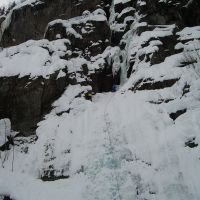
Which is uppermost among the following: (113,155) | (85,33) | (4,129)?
(85,33)

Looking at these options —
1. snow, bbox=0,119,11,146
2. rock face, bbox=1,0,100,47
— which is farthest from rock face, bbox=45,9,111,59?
snow, bbox=0,119,11,146

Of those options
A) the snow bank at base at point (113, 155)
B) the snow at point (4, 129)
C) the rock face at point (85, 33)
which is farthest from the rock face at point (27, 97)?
the rock face at point (85, 33)

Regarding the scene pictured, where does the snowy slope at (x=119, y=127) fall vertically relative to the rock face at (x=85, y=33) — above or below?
below

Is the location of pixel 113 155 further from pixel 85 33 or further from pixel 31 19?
pixel 31 19

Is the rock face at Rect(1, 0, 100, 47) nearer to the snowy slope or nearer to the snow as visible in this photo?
the snowy slope

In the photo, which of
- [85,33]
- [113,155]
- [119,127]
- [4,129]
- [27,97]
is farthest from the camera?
[85,33]

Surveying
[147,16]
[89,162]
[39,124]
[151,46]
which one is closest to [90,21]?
[147,16]

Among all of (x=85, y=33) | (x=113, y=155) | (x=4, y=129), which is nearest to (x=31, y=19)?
(x=85, y=33)

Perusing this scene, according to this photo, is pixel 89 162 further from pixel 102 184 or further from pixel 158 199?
pixel 158 199

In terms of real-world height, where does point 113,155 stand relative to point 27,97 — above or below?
below

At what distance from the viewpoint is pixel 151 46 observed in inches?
423

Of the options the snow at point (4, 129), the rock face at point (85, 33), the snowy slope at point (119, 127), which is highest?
the rock face at point (85, 33)

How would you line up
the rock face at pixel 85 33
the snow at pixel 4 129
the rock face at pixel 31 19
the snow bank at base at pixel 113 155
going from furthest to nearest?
the rock face at pixel 31 19 → the rock face at pixel 85 33 → the snow at pixel 4 129 → the snow bank at base at pixel 113 155

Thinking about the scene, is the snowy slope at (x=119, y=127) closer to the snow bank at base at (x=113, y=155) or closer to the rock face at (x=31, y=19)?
the snow bank at base at (x=113, y=155)
